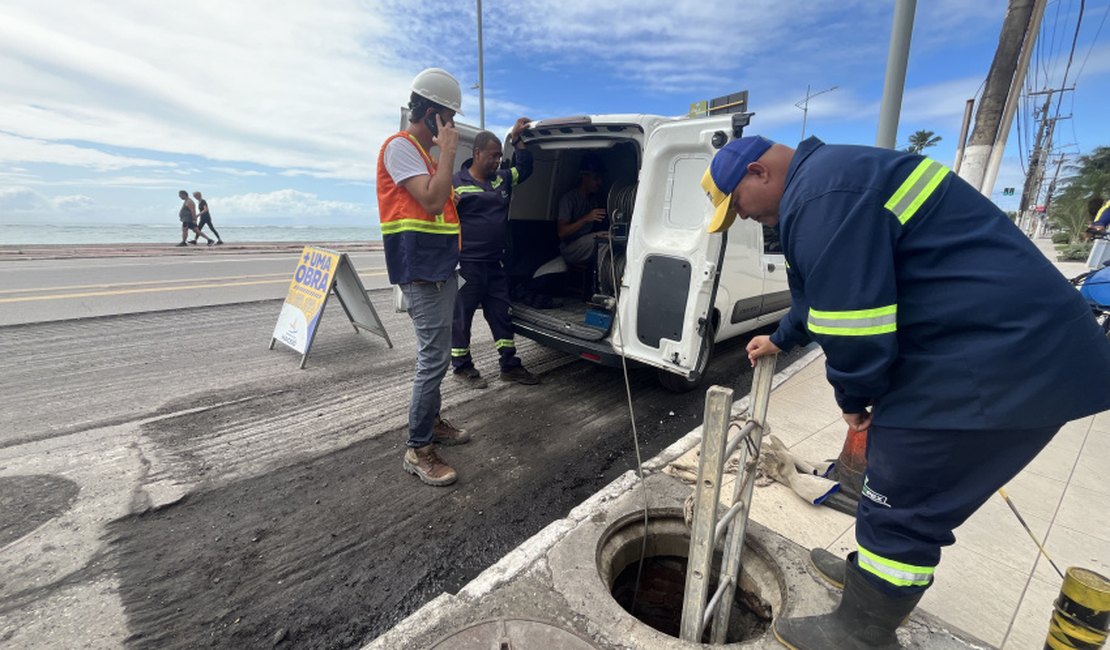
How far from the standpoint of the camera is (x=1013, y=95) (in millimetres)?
4898

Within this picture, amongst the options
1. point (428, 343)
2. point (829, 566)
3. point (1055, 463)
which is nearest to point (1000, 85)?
point (1055, 463)

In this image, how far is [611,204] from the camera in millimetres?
5367

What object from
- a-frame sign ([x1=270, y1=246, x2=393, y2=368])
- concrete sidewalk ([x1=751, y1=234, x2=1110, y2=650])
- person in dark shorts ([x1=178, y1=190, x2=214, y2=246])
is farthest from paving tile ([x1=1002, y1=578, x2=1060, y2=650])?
person in dark shorts ([x1=178, y1=190, x2=214, y2=246])

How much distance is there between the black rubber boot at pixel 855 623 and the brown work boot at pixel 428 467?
1.92 meters

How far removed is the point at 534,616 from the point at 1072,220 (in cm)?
3468

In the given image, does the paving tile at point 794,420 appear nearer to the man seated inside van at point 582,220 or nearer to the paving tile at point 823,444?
the paving tile at point 823,444

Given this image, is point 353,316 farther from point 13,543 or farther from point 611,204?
point 13,543

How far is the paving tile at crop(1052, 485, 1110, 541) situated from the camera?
9.06 ft

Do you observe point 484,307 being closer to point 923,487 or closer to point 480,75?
point 923,487

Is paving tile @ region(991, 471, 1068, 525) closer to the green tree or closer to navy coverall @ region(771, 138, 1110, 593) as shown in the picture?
navy coverall @ region(771, 138, 1110, 593)

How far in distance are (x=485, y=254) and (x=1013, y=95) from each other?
5.34 metres

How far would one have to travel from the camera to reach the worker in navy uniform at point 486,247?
13.8 feet

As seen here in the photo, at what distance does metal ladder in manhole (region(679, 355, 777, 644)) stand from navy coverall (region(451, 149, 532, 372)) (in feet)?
8.85

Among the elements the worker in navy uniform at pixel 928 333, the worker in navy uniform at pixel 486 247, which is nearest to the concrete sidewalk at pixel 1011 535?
the worker in navy uniform at pixel 928 333
